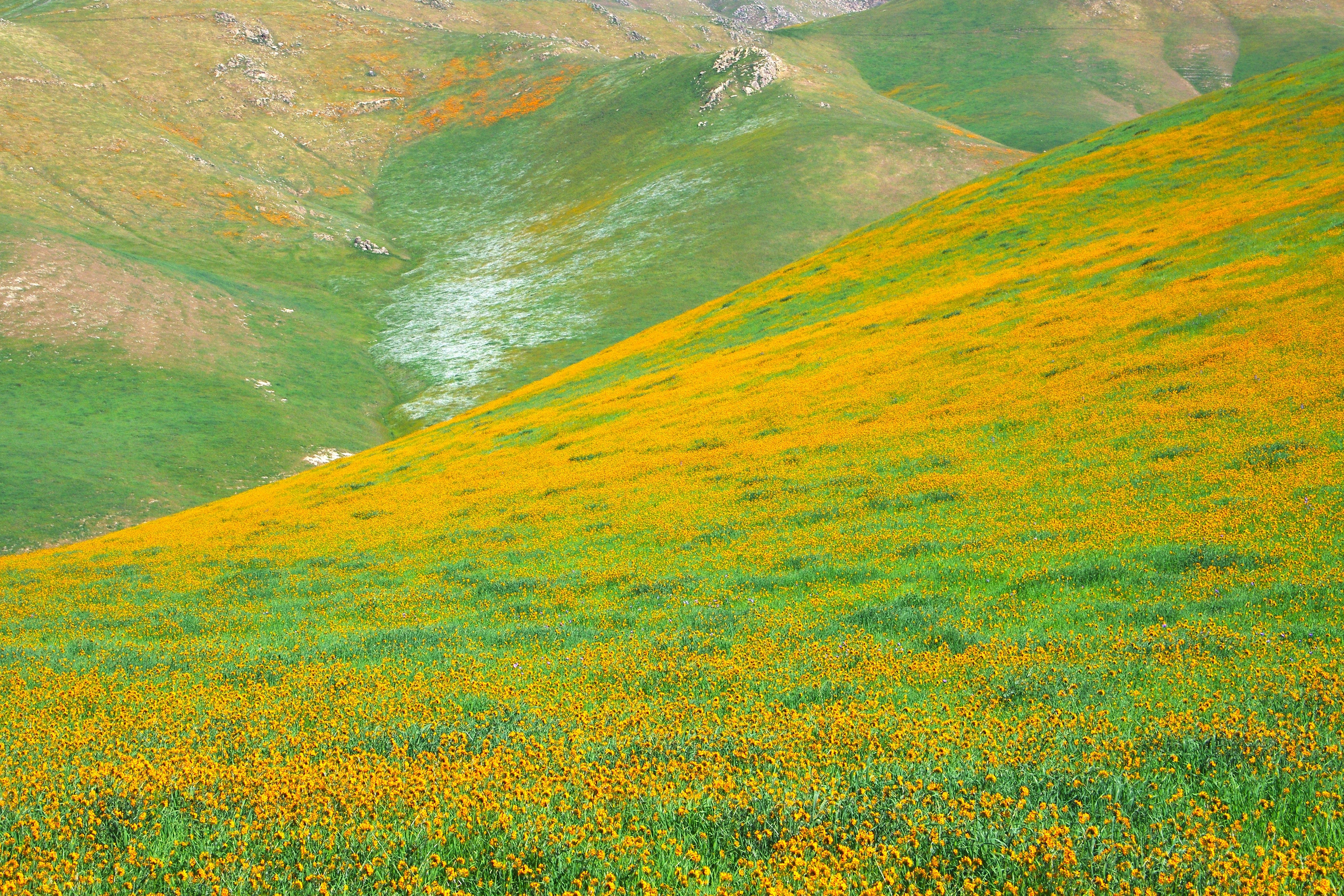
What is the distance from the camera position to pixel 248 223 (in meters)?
134

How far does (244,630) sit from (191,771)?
11.9 metres

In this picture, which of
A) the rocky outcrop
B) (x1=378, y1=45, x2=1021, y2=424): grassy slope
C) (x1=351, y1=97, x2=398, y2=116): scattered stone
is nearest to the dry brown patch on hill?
(x1=378, y1=45, x2=1021, y2=424): grassy slope

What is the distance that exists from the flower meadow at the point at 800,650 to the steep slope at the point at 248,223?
38.1m

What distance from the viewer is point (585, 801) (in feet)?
24.7

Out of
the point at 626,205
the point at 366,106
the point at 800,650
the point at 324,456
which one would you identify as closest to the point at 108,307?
the point at 324,456

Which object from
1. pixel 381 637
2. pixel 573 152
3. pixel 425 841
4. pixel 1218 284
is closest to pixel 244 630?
pixel 381 637

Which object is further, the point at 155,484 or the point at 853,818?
the point at 155,484

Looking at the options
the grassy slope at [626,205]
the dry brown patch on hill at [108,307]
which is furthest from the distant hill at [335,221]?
the grassy slope at [626,205]

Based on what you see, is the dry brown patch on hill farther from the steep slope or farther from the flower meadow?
Result: the flower meadow

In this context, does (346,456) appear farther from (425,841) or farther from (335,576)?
(425,841)

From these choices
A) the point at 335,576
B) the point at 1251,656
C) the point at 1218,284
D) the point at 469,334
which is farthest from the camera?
the point at 469,334

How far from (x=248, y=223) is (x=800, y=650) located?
148746 millimetres

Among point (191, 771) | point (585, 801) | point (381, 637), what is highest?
point (585, 801)

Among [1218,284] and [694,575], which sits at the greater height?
[1218,284]
